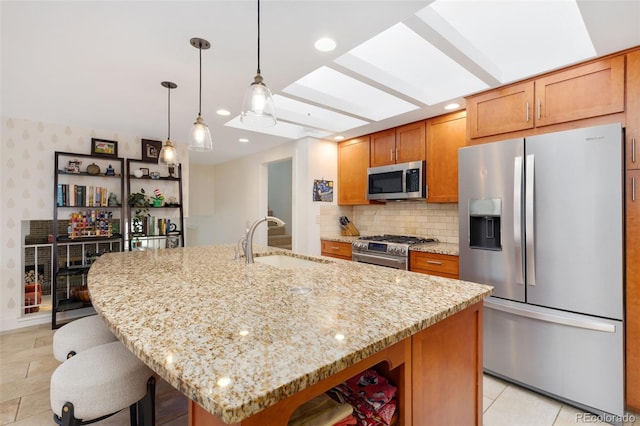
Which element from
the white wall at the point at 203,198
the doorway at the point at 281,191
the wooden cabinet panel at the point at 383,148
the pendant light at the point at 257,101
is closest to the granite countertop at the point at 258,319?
the pendant light at the point at 257,101

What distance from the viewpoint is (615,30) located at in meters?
1.68

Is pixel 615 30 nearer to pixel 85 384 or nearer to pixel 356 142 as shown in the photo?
pixel 356 142

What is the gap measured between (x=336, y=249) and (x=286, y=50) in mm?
2638

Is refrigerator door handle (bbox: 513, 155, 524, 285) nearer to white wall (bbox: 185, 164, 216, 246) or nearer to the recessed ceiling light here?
the recessed ceiling light

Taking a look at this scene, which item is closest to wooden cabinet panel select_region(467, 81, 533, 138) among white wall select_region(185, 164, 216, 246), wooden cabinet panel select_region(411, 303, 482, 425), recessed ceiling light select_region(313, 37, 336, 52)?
recessed ceiling light select_region(313, 37, 336, 52)

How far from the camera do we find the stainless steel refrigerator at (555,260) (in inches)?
70.4

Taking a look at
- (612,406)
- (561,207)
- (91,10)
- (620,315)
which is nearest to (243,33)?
(91,10)

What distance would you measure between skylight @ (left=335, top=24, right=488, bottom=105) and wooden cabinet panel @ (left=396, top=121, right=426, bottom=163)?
1.91 feet

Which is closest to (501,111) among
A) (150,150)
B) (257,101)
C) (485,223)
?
(485,223)

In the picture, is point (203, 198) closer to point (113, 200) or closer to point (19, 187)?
point (113, 200)

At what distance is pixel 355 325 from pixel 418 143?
9.59 feet

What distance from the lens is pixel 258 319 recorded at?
0.95 meters

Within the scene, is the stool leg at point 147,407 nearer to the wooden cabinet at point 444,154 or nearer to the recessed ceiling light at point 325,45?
the recessed ceiling light at point 325,45

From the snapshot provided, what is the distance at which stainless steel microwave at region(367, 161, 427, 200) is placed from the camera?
132 inches
